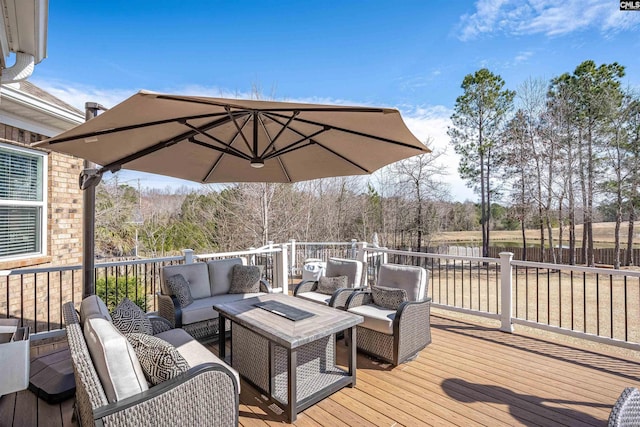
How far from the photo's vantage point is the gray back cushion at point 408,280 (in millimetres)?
3785

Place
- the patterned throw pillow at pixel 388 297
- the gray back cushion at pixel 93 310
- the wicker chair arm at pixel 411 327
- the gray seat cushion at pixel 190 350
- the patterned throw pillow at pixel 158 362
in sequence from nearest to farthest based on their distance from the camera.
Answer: the patterned throw pillow at pixel 158 362 < the gray back cushion at pixel 93 310 < the gray seat cushion at pixel 190 350 < the wicker chair arm at pixel 411 327 < the patterned throw pillow at pixel 388 297

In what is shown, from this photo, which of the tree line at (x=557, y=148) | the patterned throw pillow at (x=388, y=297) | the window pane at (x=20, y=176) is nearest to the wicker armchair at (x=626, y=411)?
the patterned throw pillow at (x=388, y=297)

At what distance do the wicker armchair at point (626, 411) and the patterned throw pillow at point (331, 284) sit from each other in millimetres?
3278

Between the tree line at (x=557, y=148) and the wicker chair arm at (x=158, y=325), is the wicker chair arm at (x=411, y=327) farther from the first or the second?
the tree line at (x=557, y=148)

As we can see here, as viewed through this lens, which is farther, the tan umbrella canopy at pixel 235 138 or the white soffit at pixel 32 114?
the white soffit at pixel 32 114

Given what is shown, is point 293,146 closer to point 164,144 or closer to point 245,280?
point 164,144

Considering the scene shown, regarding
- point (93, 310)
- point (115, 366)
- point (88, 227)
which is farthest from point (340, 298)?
point (88, 227)

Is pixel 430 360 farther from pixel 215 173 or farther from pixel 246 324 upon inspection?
pixel 215 173

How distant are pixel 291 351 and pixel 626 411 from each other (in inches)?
71.9

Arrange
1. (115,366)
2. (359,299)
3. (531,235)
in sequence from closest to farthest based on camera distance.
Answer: (115,366), (359,299), (531,235)

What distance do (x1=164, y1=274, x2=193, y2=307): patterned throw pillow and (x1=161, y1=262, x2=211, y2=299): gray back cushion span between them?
118 millimetres

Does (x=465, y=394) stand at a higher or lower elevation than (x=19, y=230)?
lower

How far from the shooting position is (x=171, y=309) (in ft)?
12.4

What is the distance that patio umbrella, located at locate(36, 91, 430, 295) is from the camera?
6.57 feet
